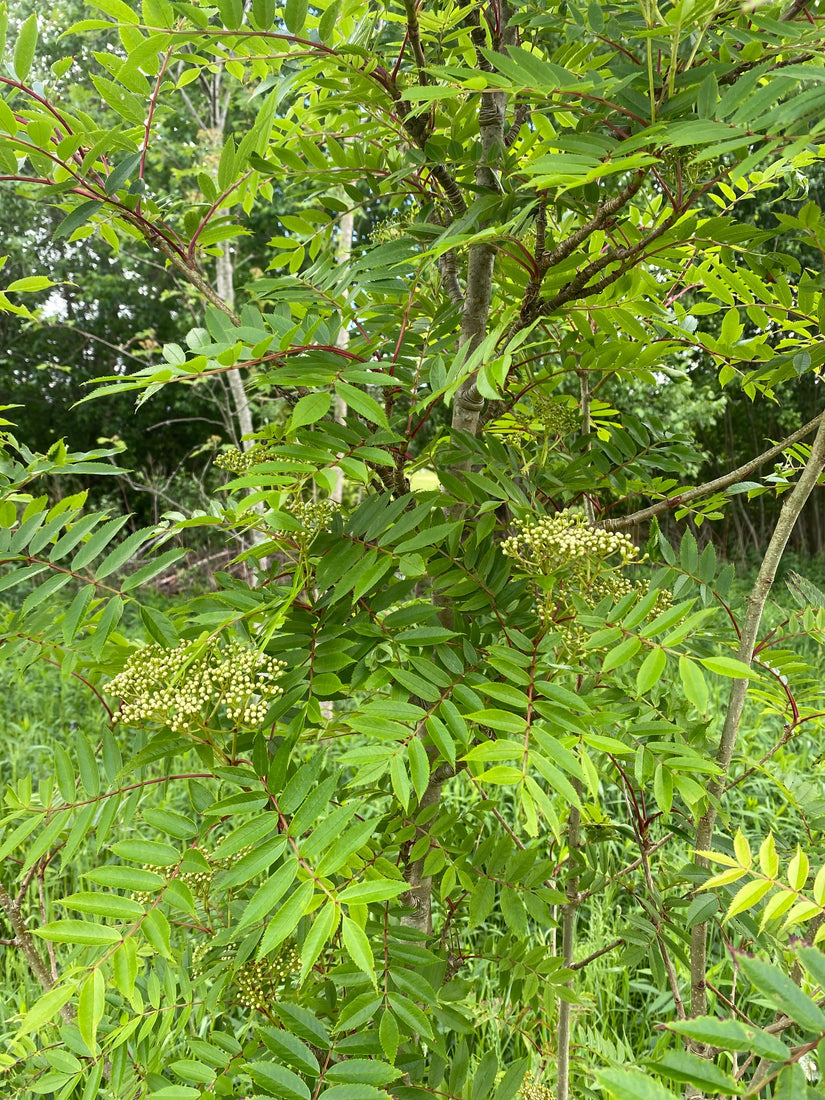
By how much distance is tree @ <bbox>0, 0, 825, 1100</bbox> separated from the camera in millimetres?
639

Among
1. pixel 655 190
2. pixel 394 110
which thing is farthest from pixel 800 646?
pixel 394 110

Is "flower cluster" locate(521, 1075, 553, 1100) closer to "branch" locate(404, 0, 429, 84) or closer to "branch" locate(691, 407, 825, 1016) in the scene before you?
"branch" locate(691, 407, 825, 1016)

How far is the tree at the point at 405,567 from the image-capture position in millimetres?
639

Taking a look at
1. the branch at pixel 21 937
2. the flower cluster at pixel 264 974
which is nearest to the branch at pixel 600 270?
the flower cluster at pixel 264 974

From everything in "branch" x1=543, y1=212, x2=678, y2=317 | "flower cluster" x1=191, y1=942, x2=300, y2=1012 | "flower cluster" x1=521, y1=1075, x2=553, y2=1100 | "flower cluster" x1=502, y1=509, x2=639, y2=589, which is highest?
"branch" x1=543, y1=212, x2=678, y2=317

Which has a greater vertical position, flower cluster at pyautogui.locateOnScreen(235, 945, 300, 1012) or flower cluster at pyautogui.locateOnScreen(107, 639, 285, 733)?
flower cluster at pyautogui.locateOnScreen(107, 639, 285, 733)

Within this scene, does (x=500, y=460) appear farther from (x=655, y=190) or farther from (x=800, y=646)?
(x=800, y=646)

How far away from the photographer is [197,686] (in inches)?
28.9

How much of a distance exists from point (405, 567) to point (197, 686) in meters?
0.25

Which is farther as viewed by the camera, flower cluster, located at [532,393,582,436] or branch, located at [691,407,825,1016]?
flower cluster, located at [532,393,582,436]

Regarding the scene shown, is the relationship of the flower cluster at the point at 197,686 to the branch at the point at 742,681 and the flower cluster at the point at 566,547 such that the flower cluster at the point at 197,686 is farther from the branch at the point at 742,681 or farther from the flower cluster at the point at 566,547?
the branch at the point at 742,681

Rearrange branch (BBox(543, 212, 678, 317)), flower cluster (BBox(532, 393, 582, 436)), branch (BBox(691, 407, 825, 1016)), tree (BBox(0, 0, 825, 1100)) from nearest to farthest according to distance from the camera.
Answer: tree (BBox(0, 0, 825, 1100))
branch (BBox(543, 212, 678, 317))
branch (BBox(691, 407, 825, 1016))
flower cluster (BBox(532, 393, 582, 436))

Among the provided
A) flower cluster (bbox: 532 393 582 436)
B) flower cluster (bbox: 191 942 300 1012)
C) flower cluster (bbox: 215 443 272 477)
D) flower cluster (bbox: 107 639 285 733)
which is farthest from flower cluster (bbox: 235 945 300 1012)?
flower cluster (bbox: 532 393 582 436)

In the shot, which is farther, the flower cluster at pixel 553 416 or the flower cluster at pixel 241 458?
the flower cluster at pixel 553 416
